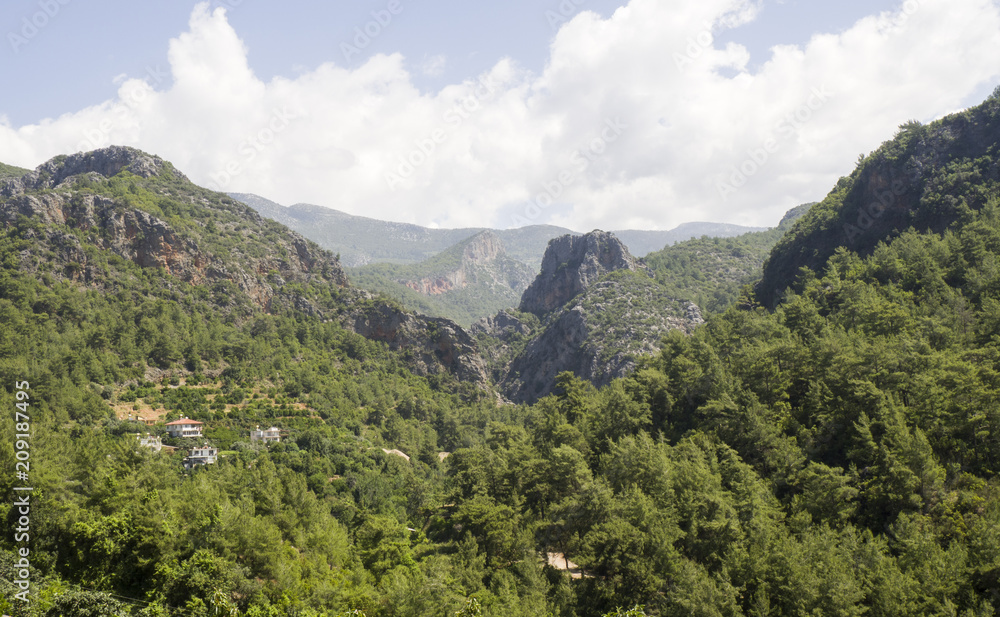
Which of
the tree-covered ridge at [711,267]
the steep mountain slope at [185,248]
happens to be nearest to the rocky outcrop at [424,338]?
the steep mountain slope at [185,248]

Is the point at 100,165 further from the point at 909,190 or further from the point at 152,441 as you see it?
the point at 909,190

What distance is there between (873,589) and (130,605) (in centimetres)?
4081

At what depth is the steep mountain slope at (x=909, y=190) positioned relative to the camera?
7519cm

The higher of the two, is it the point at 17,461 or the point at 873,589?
the point at 17,461

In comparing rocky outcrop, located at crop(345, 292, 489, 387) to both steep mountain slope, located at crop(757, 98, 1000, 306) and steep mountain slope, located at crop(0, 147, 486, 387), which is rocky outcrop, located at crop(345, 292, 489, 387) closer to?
steep mountain slope, located at crop(0, 147, 486, 387)

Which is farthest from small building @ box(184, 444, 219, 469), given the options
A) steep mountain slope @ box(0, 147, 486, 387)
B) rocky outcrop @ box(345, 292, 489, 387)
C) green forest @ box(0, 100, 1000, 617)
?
rocky outcrop @ box(345, 292, 489, 387)

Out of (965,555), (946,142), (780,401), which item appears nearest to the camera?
(965,555)

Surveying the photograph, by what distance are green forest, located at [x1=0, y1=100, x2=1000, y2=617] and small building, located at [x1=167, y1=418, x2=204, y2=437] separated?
2.50 m

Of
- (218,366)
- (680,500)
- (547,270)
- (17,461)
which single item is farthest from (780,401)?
(547,270)

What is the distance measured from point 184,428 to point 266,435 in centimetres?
1078

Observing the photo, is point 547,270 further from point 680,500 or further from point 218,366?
point 680,500

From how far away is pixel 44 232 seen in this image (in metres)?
91.3

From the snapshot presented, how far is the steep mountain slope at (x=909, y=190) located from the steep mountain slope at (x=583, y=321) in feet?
113

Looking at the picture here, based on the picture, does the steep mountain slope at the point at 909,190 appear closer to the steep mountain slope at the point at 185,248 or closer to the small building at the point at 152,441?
the steep mountain slope at the point at 185,248
